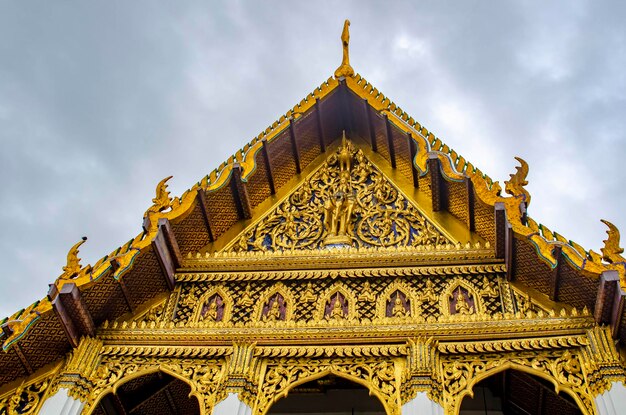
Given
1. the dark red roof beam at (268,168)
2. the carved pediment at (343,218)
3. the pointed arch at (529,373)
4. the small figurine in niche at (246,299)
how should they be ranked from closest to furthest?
the pointed arch at (529,373), the small figurine in niche at (246,299), the carved pediment at (343,218), the dark red roof beam at (268,168)

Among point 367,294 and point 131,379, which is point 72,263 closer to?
point 131,379

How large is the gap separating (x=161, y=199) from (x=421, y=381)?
11.8 ft

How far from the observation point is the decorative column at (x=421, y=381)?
6379 millimetres

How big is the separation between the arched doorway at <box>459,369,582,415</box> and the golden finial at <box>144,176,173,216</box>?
401cm

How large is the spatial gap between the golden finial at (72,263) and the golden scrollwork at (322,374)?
7.29ft

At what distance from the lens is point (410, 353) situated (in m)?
6.92

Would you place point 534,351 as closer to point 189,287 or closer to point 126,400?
point 189,287

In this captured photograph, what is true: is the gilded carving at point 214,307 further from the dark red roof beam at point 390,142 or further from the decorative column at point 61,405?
the dark red roof beam at point 390,142

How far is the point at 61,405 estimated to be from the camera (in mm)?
6793

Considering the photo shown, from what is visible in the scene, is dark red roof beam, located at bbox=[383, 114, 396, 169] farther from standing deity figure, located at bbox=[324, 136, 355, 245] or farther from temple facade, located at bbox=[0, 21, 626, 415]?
standing deity figure, located at bbox=[324, 136, 355, 245]

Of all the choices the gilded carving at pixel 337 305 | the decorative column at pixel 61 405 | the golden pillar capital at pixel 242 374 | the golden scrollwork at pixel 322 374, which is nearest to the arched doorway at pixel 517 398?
the golden scrollwork at pixel 322 374

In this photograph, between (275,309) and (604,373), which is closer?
(604,373)

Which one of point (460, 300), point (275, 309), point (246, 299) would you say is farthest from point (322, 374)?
point (460, 300)

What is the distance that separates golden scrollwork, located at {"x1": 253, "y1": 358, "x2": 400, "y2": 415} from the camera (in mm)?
6711
